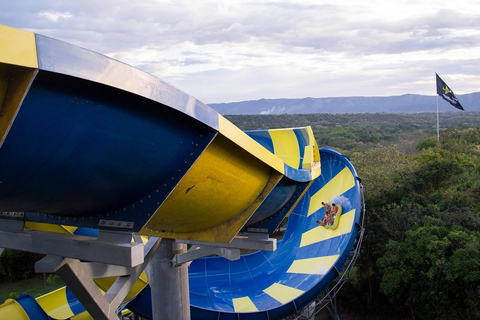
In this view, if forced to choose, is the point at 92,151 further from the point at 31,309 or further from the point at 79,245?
the point at 31,309

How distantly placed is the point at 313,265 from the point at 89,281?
19.7 feet

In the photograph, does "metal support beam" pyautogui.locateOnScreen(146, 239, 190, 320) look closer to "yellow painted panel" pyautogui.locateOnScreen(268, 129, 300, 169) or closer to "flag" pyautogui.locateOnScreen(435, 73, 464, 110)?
"yellow painted panel" pyautogui.locateOnScreen(268, 129, 300, 169)

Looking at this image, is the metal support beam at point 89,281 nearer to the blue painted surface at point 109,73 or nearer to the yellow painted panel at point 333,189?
the blue painted surface at point 109,73

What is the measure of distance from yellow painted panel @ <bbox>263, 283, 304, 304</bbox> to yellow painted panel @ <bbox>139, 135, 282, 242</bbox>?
16.1 feet

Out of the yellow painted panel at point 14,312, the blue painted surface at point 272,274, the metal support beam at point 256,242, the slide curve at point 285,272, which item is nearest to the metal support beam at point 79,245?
the metal support beam at point 256,242

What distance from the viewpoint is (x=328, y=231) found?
1002 centimetres

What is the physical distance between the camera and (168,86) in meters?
2.72

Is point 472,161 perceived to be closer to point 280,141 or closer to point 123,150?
point 280,141

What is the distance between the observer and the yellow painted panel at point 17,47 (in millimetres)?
1930

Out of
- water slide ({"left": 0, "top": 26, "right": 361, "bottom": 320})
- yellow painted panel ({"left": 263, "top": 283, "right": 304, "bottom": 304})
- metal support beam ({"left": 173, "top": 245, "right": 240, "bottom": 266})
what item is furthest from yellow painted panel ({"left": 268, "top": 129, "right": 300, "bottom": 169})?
metal support beam ({"left": 173, "top": 245, "right": 240, "bottom": 266})

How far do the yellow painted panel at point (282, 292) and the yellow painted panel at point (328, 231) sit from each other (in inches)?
49.1

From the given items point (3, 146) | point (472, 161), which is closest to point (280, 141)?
point (3, 146)

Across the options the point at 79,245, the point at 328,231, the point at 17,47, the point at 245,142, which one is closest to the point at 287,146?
the point at 328,231

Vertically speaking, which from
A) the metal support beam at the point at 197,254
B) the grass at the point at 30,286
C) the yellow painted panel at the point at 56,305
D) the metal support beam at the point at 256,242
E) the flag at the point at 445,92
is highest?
the flag at the point at 445,92
